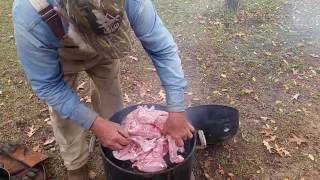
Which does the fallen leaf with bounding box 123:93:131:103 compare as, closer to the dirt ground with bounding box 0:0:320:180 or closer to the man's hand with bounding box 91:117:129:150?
the dirt ground with bounding box 0:0:320:180

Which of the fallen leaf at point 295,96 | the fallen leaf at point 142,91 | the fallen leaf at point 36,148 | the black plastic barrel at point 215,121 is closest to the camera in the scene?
the black plastic barrel at point 215,121

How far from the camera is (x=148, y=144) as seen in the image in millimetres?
2881

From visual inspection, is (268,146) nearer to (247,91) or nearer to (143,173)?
(247,91)

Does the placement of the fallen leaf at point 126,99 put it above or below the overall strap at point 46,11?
below

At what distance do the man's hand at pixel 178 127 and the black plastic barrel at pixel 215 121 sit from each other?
1.19 meters

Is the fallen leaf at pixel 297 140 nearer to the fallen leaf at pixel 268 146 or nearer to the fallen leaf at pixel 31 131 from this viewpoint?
the fallen leaf at pixel 268 146

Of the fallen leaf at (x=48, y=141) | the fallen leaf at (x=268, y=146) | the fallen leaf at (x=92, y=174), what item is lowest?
the fallen leaf at (x=268, y=146)

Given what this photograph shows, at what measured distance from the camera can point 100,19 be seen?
1.96 metres

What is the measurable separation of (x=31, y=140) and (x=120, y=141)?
222cm

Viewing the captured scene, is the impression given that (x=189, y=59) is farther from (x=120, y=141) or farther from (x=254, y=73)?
(x=120, y=141)

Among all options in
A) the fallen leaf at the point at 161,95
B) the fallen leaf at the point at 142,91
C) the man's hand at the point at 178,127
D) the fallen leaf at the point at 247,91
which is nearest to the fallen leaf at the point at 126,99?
the fallen leaf at the point at 142,91

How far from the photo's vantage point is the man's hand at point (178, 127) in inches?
109

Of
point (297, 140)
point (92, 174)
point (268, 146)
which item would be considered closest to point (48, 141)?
point (92, 174)

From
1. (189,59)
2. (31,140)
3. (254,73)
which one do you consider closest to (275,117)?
(254,73)
